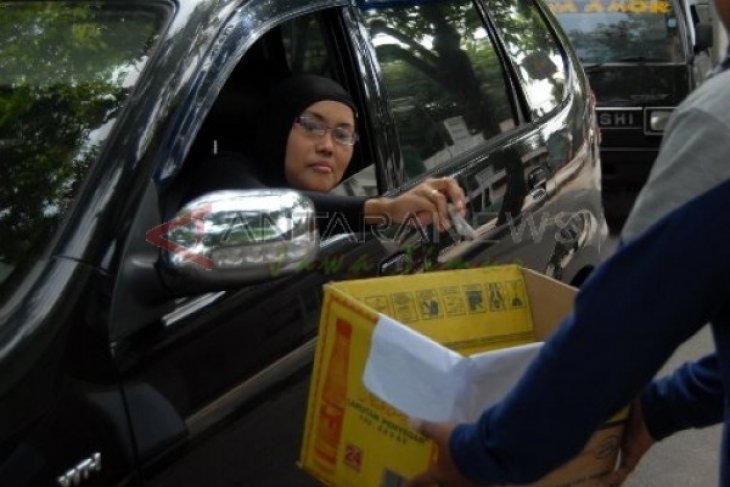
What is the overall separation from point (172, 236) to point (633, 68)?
686 cm

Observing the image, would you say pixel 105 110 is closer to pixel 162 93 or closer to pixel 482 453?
pixel 162 93

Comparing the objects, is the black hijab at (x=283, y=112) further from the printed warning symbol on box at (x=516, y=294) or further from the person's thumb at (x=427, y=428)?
the person's thumb at (x=427, y=428)

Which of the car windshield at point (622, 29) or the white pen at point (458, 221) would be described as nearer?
the white pen at point (458, 221)

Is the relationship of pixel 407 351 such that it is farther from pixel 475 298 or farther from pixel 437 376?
pixel 475 298

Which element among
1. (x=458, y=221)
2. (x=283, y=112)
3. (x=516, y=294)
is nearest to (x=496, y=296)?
(x=516, y=294)

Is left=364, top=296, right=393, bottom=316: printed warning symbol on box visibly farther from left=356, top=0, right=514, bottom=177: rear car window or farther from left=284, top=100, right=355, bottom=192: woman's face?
left=356, top=0, right=514, bottom=177: rear car window

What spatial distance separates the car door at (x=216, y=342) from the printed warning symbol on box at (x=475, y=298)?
1.19 ft

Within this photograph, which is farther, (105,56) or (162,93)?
(105,56)

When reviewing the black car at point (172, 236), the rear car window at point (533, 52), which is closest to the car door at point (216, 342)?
the black car at point (172, 236)

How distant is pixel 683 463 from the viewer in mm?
4566

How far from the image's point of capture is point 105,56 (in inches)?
97.2

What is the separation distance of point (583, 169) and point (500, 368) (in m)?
2.65

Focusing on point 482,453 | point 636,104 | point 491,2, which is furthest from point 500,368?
point 636,104

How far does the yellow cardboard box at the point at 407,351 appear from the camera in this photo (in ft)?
5.89
